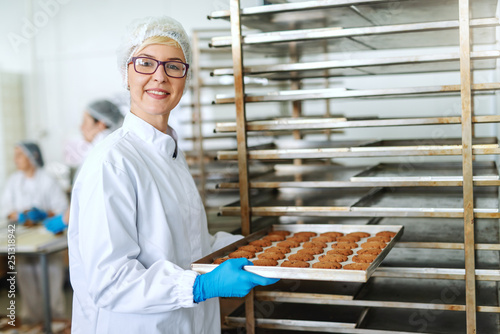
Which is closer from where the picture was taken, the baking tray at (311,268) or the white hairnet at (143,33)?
the baking tray at (311,268)

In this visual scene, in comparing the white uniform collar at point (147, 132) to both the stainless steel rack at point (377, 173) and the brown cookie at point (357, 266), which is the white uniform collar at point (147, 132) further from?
the brown cookie at point (357, 266)

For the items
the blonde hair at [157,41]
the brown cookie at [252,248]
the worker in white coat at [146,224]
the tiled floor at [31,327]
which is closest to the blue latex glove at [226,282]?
the worker in white coat at [146,224]

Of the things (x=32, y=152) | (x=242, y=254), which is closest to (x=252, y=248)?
(x=242, y=254)

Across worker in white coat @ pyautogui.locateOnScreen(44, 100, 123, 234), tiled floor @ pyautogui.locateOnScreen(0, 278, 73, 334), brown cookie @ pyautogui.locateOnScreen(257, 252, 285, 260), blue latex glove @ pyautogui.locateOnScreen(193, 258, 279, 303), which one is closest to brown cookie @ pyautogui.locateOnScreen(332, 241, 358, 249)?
brown cookie @ pyautogui.locateOnScreen(257, 252, 285, 260)

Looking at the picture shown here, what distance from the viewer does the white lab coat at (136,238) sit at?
1417mm

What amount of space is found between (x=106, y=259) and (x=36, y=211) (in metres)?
3.00

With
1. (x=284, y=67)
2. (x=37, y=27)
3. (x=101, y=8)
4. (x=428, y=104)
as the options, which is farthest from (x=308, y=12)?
(x=37, y=27)

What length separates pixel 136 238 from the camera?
59.4 inches

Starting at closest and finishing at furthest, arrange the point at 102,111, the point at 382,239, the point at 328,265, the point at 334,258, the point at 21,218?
1. the point at 328,265
2. the point at 334,258
3. the point at 382,239
4. the point at 102,111
5. the point at 21,218

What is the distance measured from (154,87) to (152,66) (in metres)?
0.08

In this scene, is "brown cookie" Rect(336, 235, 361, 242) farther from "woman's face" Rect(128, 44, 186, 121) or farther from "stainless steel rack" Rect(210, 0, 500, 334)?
"woman's face" Rect(128, 44, 186, 121)

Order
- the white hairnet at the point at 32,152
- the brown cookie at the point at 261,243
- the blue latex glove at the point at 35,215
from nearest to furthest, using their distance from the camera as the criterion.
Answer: the brown cookie at the point at 261,243 < the blue latex glove at the point at 35,215 < the white hairnet at the point at 32,152

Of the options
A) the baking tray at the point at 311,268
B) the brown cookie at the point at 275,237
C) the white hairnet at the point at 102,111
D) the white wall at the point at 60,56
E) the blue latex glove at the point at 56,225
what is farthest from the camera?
the white wall at the point at 60,56

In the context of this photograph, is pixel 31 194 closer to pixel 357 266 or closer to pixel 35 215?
pixel 35 215
